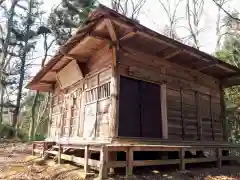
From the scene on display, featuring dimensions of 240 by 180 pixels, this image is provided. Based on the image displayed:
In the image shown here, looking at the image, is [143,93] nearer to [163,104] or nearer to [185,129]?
[163,104]

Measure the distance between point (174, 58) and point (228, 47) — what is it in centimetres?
1710

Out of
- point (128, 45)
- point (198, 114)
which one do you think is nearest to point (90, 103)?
point (128, 45)

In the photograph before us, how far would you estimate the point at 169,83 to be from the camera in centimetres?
821

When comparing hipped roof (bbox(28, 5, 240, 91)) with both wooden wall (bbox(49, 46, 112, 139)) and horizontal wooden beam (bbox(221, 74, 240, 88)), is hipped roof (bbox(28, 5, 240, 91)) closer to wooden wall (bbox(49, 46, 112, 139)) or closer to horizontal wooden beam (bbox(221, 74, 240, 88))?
horizontal wooden beam (bbox(221, 74, 240, 88))

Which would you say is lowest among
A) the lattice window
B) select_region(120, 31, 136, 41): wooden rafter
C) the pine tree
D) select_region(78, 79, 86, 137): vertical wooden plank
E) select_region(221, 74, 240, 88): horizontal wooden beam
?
select_region(78, 79, 86, 137): vertical wooden plank

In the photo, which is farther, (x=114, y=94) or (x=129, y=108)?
(x=129, y=108)

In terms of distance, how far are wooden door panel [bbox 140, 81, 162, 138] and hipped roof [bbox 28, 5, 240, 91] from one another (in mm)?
1192

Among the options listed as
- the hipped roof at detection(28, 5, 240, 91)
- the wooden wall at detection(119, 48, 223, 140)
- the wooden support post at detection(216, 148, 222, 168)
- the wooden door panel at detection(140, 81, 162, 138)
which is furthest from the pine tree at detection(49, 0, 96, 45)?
the wooden support post at detection(216, 148, 222, 168)

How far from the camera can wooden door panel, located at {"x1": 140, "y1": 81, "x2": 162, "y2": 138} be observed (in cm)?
732

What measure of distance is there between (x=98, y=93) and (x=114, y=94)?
1136mm

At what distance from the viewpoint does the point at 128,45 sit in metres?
7.28

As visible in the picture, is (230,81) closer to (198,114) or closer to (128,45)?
(198,114)

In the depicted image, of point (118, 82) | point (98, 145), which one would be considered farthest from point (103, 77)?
point (98, 145)

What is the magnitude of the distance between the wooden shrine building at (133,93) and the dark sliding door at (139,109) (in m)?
0.03
